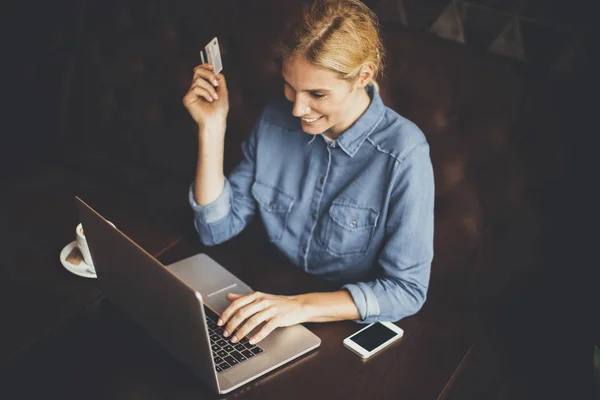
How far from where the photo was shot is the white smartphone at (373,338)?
1011 mm

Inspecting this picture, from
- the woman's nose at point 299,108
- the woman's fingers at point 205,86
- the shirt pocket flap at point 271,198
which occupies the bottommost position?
the shirt pocket flap at point 271,198

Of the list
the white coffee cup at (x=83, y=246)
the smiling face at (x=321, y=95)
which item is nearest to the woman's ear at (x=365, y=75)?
the smiling face at (x=321, y=95)

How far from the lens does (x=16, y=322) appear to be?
40.9 inches

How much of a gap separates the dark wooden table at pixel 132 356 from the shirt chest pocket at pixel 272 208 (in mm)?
181

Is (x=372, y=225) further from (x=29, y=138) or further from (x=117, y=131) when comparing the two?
(x=29, y=138)

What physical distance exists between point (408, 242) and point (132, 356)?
0.55 m

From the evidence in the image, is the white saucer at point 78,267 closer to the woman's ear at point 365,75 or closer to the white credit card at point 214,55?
the white credit card at point 214,55

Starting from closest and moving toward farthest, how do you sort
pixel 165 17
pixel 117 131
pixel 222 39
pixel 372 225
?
pixel 372 225 < pixel 222 39 < pixel 165 17 < pixel 117 131

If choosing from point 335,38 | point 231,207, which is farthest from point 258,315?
point 335,38

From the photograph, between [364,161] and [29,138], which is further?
[29,138]

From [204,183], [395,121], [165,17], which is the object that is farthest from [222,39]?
[395,121]

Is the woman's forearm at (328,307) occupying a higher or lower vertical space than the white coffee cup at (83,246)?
higher

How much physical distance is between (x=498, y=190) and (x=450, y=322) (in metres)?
0.34

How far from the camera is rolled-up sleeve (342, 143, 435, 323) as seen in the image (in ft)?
3.77
